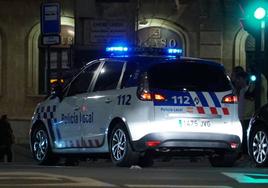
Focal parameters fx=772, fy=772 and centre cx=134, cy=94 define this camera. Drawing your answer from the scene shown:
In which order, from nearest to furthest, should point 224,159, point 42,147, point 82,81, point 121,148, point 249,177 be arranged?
point 249,177, point 121,148, point 224,159, point 82,81, point 42,147

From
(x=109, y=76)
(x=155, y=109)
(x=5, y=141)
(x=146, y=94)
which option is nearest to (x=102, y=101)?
(x=109, y=76)

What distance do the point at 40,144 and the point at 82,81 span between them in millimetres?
1488

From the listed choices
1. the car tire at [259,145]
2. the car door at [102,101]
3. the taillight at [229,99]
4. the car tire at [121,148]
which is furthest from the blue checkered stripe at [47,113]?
the car tire at [259,145]

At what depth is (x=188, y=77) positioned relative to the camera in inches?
424

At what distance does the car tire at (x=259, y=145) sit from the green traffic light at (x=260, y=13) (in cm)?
335

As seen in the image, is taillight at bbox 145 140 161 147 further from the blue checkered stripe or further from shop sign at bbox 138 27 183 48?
shop sign at bbox 138 27 183 48

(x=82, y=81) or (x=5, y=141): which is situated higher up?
(x=82, y=81)

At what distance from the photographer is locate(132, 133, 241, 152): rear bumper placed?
407 inches

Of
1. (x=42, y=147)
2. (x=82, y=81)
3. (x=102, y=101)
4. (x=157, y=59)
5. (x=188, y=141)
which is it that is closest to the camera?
(x=188, y=141)

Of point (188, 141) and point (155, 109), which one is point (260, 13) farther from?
point (155, 109)

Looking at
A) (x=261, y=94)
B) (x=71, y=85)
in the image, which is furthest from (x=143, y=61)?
(x=261, y=94)

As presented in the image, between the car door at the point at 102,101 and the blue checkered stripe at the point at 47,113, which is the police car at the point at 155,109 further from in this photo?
the blue checkered stripe at the point at 47,113

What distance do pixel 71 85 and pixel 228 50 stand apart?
11299 mm

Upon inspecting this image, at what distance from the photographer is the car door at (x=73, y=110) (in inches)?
460
